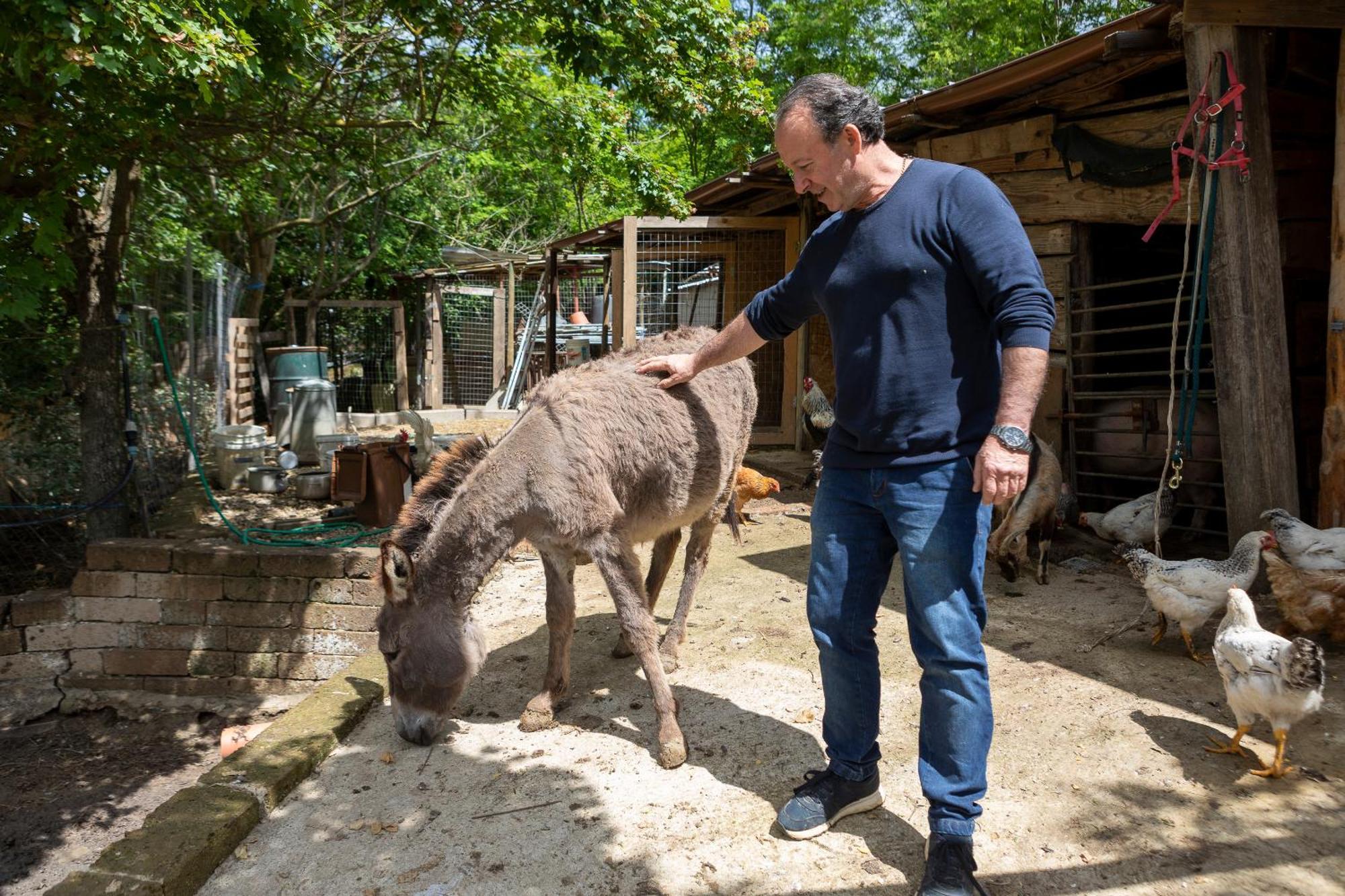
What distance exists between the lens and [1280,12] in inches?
155

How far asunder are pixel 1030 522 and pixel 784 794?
3086 millimetres

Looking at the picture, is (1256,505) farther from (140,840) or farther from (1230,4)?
(140,840)

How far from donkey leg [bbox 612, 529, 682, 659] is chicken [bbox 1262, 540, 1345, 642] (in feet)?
9.13

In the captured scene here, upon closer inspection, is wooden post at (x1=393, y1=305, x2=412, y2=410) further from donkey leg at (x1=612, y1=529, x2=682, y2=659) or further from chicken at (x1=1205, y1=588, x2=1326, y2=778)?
chicken at (x1=1205, y1=588, x2=1326, y2=778)

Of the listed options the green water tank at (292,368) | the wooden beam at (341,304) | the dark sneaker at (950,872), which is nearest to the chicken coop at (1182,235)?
the dark sneaker at (950,872)

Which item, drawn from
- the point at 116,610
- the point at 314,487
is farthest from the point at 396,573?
the point at 314,487

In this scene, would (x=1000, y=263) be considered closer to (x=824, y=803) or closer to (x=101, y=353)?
(x=824, y=803)

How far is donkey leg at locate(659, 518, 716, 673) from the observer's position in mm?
4230

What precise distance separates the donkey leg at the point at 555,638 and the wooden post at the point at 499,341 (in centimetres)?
1394

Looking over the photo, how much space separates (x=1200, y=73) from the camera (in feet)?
13.9

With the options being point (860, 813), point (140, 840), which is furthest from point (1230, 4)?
point (140, 840)

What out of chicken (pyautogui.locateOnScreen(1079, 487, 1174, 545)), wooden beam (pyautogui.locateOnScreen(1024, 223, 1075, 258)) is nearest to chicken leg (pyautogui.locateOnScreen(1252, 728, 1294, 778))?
chicken (pyautogui.locateOnScreen(1079, 487, 1174, 545))

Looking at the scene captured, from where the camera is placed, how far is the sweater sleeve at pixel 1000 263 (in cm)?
208

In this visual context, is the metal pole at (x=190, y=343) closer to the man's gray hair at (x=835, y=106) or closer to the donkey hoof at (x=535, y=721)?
the donkey hoof at (x=535, y=721)
